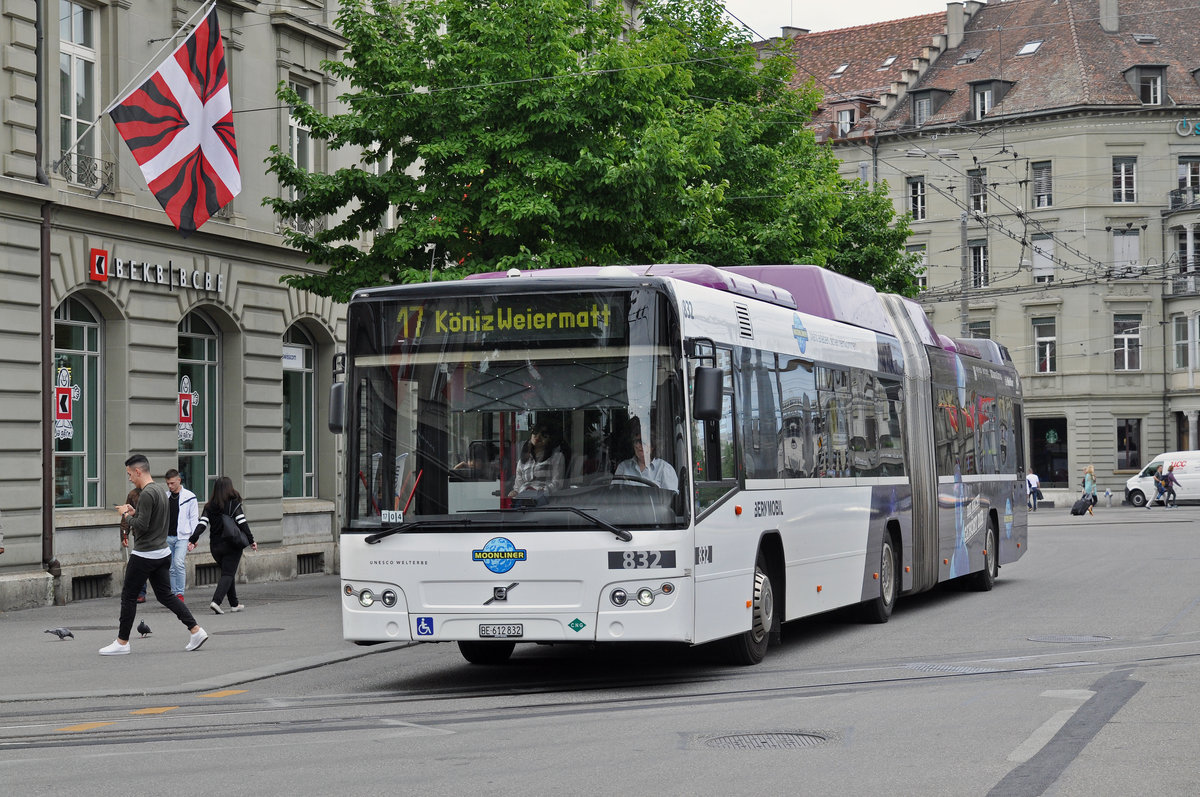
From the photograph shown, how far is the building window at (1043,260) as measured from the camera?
6650 cm

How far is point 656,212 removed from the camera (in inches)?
826

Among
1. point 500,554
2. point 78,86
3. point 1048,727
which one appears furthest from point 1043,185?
point 1048,727

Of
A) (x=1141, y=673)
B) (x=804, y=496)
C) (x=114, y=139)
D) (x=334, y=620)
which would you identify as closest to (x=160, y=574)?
(x=334, y=620)

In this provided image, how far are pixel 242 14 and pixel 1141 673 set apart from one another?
18.0 metres

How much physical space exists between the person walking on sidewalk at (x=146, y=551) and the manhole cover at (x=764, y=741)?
22.2ft

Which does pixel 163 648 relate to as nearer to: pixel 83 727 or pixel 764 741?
pixel 83 727

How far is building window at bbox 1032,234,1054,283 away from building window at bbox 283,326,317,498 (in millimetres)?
44830

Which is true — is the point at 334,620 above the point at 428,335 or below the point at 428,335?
below

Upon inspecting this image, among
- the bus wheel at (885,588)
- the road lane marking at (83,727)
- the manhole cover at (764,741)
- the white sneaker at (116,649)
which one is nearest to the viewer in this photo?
the manhole cover at (764,741)

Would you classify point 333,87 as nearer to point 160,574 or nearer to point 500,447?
point 160,574

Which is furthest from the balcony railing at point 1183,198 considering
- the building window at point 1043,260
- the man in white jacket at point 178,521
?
the man in white jacket at point 178,521

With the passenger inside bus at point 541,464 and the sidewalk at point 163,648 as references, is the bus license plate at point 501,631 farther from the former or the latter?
the sidewalk at point 163,648

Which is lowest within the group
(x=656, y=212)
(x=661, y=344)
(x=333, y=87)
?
(x=661, y=344)

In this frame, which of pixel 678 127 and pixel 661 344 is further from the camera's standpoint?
pixel 678 127
